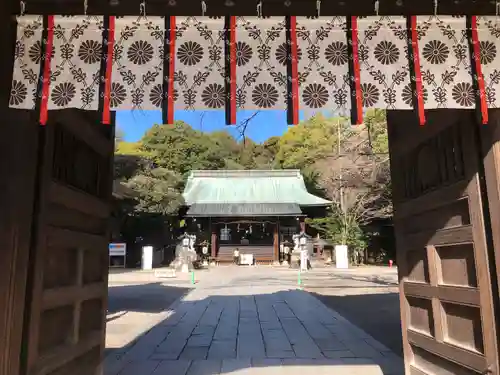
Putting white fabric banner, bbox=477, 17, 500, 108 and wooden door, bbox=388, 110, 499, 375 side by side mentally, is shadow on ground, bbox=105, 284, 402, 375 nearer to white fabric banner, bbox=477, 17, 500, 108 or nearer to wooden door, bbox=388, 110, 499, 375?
wooden door, bbox=388, 110, 499, 375

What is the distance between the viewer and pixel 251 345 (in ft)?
17.4

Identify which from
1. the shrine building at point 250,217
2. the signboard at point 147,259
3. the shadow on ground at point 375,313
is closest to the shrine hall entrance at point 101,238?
the shadow on ground at point 375,313

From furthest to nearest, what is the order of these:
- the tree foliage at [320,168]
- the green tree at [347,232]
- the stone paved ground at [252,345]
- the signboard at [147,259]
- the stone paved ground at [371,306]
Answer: the green tree at [347,232] → the signboard at [147,259] → the tree foliage at [320,168] → the stone paved ground at [371,306] → the stone paved ground at [252,345]

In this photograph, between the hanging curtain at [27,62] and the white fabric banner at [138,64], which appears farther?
the white fabric banner at [138,64]

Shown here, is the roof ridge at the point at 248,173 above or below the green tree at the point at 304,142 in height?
below

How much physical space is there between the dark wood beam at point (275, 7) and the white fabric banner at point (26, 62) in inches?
4.8

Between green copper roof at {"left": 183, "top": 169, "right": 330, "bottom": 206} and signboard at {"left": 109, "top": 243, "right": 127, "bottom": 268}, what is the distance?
5.23 m

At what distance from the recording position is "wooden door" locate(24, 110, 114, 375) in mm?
2285

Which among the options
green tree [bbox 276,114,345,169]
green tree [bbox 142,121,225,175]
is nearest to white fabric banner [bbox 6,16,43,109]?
green tree [bbox 276,114,345,169]

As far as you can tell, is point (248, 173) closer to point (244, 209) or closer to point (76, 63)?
point (244, 209)

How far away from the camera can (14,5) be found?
7.85ft

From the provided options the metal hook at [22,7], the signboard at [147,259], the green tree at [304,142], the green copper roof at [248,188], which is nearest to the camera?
the metal hook at [22,7]

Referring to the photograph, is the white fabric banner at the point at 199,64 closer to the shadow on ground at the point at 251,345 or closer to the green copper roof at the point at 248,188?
the shadow on ground at the point at 251,345

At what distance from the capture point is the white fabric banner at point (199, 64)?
2426 millimetres
